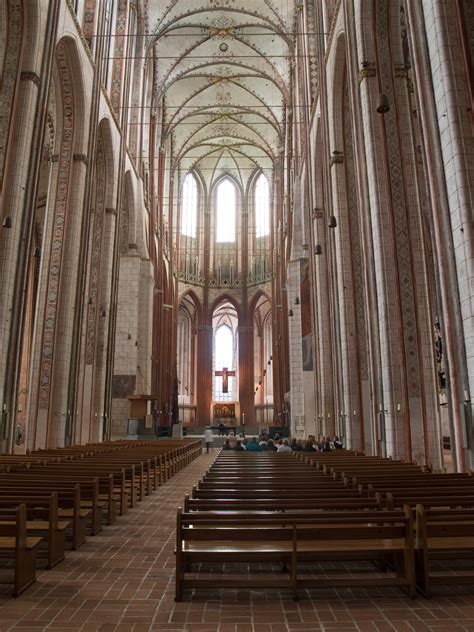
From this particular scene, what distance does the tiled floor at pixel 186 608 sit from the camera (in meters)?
3.54

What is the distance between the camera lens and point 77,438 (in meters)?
17.9

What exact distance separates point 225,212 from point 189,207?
3.28 metres

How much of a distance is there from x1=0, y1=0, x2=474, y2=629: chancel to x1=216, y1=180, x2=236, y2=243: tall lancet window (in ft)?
38.2

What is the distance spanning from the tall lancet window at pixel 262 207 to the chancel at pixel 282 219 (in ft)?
33.7

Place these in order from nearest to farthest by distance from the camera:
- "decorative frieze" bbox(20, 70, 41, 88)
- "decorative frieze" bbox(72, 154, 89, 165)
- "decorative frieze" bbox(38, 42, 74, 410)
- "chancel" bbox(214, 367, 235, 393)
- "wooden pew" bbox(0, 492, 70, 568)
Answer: "wooden pew" bbox(0, 492, 70, 568), "decorative frieze" bbox(20, 70, 41, 88), "decorative frieze" bbox(38, 42, 74, 410), "decorative frieze" bbox(72, 154, 89, 165), "chancel" bbox(214, 367, 235, 393)

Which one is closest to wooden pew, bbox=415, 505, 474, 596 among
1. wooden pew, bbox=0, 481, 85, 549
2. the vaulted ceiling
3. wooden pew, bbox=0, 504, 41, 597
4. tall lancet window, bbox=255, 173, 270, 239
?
wooden pew, bbox=0, 504, 41, 597

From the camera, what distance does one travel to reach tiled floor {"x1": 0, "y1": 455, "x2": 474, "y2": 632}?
3537mm

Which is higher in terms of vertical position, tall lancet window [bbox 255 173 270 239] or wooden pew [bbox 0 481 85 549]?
tall lancet window [bbox 255 173 270 239]

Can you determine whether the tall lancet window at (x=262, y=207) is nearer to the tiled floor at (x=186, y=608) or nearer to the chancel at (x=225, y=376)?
the chancel at (x=225, y=376)

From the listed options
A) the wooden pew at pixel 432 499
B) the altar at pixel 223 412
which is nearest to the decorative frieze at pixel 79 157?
the wooden pew at pixel 432 499

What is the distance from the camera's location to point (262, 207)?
47.2m

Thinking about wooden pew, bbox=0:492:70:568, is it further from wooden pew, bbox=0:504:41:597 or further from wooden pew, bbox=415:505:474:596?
wooden pew, bbox=415:505:474:596

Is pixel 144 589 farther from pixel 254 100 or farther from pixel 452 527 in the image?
pixel 254 100

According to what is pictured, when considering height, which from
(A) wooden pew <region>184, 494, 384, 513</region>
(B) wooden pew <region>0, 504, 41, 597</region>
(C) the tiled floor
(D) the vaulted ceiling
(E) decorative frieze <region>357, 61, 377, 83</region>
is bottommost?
(C) the tiled floor
